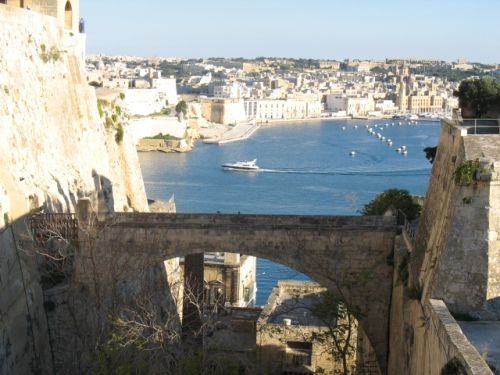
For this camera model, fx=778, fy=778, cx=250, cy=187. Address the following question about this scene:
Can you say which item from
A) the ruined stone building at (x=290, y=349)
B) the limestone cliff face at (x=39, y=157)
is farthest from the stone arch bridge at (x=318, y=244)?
the ruined stone building at (x=290, y=349)

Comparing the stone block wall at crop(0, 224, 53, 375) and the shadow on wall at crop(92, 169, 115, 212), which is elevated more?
the shadow on wall at crop(92, 169, 115, 212)

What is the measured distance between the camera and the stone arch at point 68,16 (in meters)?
18.0

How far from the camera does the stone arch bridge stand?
13.1 meters

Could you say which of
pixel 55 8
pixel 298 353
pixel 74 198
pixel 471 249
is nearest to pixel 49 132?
pixel 74 198

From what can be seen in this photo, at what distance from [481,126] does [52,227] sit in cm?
727

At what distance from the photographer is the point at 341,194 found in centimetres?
5241

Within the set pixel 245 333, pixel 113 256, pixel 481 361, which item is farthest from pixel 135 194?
pixel 481 361

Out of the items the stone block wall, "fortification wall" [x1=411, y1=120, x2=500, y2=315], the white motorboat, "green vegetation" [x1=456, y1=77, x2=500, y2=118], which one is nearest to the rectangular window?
the stone block wall

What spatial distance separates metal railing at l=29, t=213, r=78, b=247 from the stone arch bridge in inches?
16.6

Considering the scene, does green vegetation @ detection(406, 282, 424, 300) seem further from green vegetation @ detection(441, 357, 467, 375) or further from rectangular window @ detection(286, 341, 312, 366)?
rectangular window @ detection(286, 341, 312, 366)

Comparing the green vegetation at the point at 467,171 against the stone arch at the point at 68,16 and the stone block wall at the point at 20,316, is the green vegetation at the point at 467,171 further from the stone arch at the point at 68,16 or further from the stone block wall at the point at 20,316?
the stone arch at the point at 68,16

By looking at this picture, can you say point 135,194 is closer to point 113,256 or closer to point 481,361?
point 113,256

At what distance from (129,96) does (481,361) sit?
286 ft

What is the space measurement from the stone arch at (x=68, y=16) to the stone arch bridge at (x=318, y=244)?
254 inches
